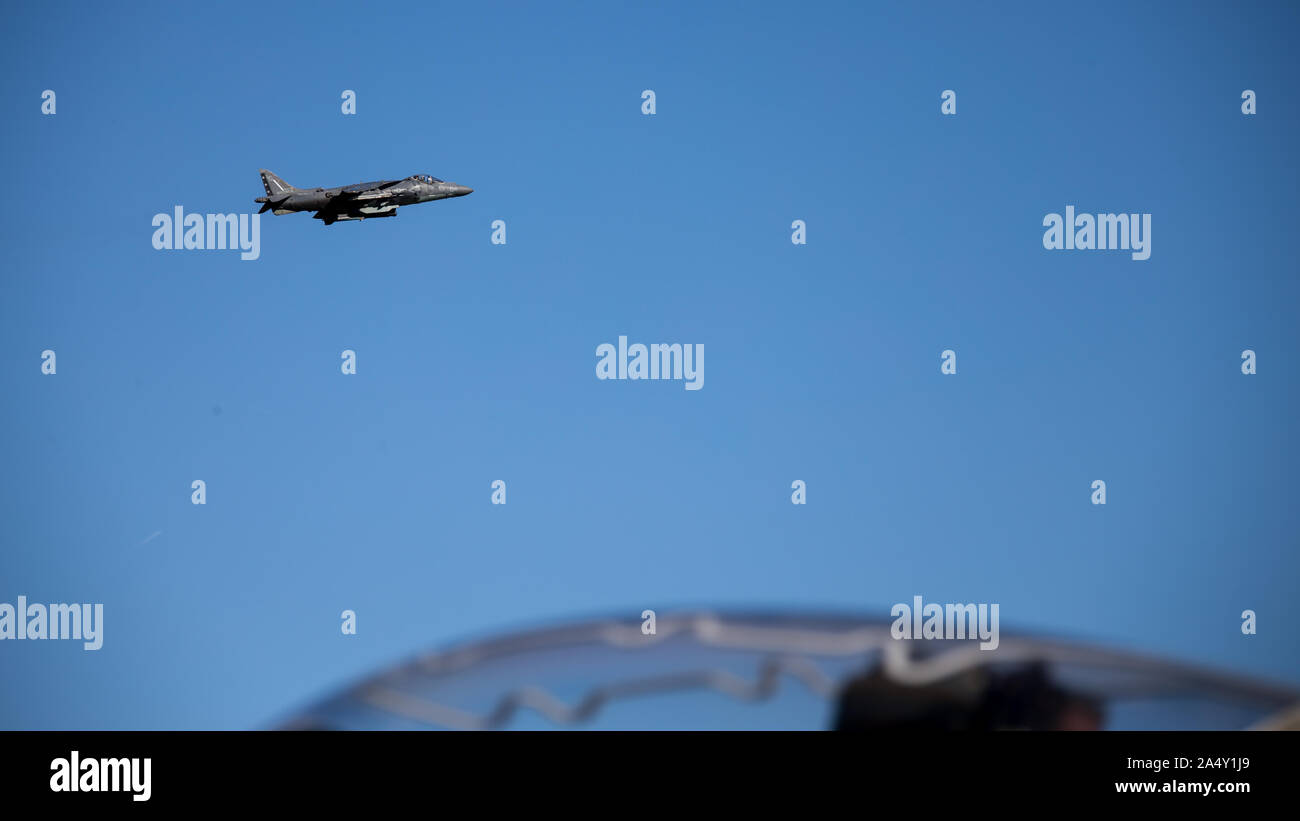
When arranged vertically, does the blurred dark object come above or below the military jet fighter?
below

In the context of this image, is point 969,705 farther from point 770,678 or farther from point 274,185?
point 274,185

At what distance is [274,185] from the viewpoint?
1797 inches

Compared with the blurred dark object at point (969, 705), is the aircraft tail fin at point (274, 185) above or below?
above

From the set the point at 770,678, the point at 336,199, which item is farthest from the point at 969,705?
the point at 336,199

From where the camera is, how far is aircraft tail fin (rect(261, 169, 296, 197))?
4519 cm

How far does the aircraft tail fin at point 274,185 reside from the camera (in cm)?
4519

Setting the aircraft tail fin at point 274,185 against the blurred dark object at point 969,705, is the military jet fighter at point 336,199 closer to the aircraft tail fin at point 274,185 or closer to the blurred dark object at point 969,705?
the aircraft tail fin at point 274,185

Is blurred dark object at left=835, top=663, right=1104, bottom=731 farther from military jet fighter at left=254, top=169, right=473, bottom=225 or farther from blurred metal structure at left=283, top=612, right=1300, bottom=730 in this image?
military jet fighter at left=254, top=169, right=473, bottom=225

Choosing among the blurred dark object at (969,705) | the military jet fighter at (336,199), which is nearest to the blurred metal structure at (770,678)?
the blurred dark object at (969,705)

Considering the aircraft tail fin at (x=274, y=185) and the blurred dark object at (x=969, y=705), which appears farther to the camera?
the aircraft tail fin at (x=274, y=185)

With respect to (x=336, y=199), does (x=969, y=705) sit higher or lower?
lower

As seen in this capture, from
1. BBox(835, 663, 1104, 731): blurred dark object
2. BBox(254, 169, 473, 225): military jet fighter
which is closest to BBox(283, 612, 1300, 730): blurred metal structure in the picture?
BBox(835, 663, 1104, 731): blurred dark object
